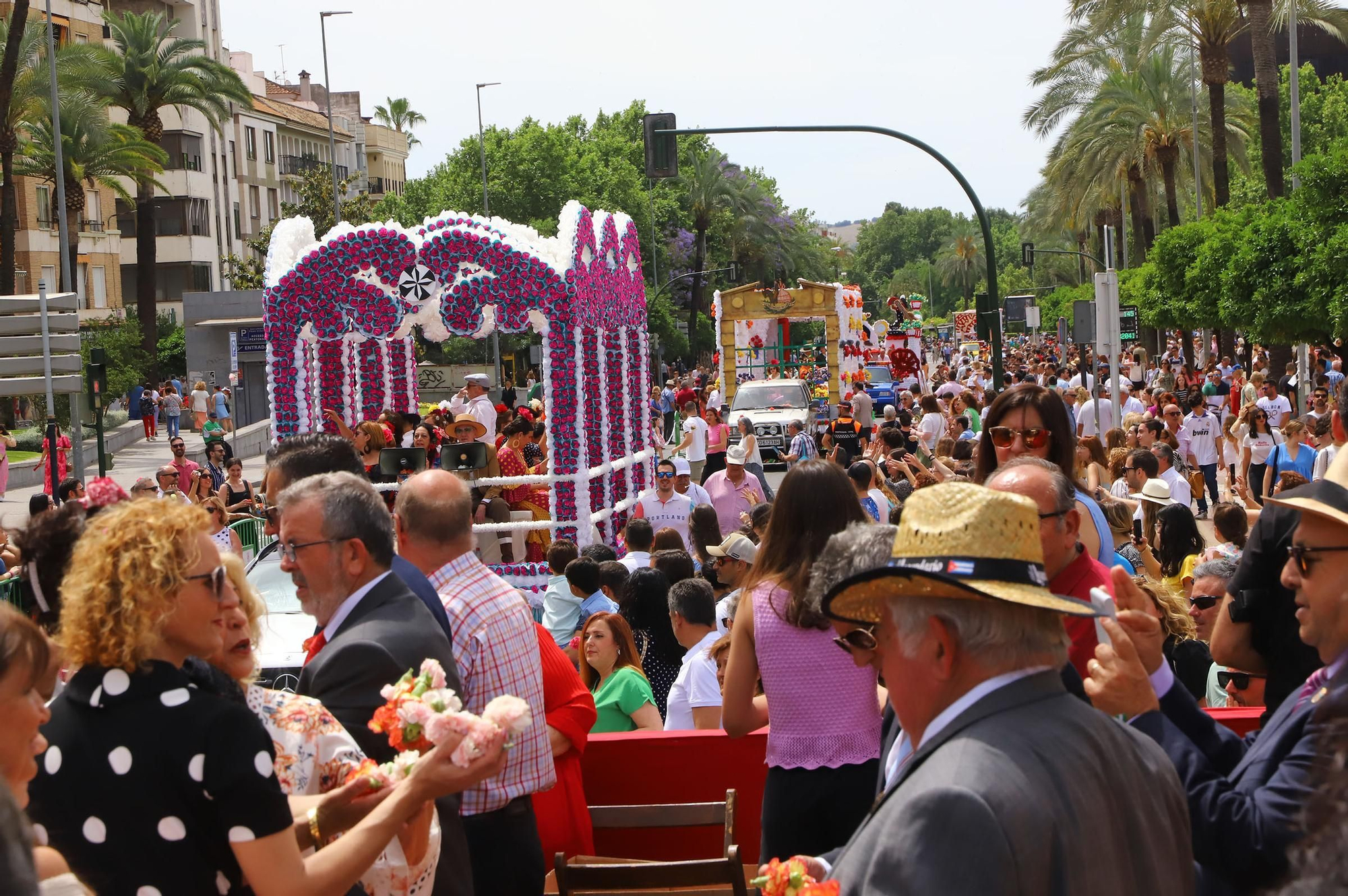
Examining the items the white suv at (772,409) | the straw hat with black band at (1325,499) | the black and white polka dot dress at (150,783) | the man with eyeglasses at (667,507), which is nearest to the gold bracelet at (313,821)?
the black and white polka dot dress at (150,783)

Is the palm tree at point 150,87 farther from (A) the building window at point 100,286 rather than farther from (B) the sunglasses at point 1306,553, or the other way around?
(B) the sunglasses at point 1306,553

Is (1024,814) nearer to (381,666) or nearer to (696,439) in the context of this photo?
(381,666)

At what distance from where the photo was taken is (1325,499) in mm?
3049

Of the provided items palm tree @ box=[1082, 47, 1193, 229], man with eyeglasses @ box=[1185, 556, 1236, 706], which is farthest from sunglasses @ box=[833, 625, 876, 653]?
palm tree @ box=[1082, 47, 1193, 229]

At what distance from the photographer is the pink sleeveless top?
169 inches

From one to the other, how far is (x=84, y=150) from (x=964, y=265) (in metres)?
95.8

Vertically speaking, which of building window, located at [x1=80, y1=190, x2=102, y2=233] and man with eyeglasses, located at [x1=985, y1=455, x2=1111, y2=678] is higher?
building window, located at [x1=80, y1=190, x2=102, y2=233]

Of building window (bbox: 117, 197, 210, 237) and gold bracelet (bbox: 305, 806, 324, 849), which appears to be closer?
gold bracelet (bbox: 305, 806, 324, 849)

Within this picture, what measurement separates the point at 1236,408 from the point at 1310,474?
11712mm

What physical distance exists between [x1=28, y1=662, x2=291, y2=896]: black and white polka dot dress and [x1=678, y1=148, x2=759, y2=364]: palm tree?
211ft

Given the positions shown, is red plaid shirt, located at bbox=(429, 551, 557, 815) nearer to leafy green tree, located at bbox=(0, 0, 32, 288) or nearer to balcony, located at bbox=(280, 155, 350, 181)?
leafy green tree, located at bbox=(0, 0, 32, 288)

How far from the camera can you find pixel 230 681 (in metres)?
3.10

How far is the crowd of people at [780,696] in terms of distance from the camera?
2.29m

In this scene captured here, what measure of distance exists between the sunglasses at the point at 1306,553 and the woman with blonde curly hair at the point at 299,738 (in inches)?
78.3
